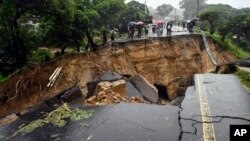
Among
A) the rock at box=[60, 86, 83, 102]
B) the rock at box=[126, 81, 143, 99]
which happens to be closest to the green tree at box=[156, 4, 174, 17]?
the rock at box=[126, 81, 143, 99]

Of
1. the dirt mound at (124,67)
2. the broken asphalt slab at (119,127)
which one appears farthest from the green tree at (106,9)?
the broken asphalt slab at (119,127)

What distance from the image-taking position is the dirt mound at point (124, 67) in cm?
1519

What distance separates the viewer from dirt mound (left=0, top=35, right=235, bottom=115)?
598 inches

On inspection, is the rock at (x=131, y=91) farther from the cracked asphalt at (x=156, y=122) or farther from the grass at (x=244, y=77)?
the grass at (x=244, y=77)

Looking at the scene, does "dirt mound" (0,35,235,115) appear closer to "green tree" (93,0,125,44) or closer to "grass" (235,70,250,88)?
"green tree" (93,0,125,44)

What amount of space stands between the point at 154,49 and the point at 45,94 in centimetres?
1135

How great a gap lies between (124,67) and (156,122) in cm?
1574

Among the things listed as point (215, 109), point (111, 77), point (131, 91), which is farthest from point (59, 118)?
point (111, 77)

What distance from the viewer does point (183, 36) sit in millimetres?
26094

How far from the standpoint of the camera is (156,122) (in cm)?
634

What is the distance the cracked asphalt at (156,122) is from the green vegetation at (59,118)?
200mm

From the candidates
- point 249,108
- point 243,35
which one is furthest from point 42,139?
point 243,35

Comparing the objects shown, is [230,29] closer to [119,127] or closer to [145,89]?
Result: [145,89]

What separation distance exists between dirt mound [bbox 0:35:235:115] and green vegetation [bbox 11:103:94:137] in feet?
25.0
